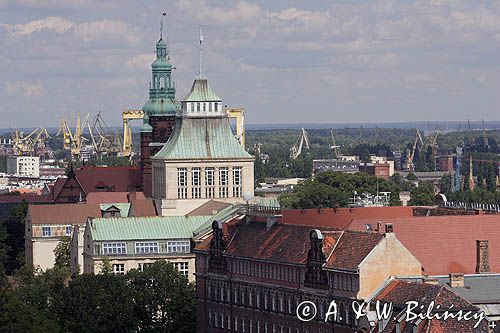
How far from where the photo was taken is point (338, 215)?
136m

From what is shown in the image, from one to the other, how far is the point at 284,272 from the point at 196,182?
5576 centimetres

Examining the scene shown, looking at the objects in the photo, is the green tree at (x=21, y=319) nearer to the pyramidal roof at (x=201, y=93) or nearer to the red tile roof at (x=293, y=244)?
the red tile roof at (x=293, y=244)

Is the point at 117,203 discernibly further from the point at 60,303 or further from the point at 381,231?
the point at 381,231

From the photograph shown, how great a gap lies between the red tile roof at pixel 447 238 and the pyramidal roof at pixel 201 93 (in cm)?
5201

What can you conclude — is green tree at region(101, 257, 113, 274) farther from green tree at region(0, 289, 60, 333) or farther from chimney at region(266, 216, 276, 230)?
green tree at region(0, 289, 60, 333)

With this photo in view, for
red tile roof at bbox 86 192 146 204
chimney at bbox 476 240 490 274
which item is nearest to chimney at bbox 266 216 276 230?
chimney at bbox 476 240 490 274

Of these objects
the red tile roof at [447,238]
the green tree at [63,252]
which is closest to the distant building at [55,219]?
the green tree at [63,252]

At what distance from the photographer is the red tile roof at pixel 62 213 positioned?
17938cm

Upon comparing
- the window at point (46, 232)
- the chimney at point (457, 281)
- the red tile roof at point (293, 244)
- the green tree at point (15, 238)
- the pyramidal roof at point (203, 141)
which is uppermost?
the pyramidal roof at point (203, 141)

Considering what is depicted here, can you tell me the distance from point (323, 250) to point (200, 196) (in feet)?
199

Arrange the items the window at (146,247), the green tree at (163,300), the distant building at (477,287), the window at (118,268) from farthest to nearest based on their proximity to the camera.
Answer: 1. the window at (146,247)
2. the window at (118,268)
3. the green tree at (163,300)
4. the distant building at (477,287)

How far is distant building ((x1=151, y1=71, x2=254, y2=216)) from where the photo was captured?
177 metres

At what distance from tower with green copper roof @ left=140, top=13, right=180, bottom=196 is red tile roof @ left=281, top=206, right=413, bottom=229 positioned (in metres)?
52.3

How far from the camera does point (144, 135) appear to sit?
194 metres
